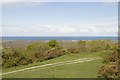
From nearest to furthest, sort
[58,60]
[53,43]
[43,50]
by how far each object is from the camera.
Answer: [58,60], [43,50], [53,43]

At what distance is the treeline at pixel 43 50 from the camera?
1496cm

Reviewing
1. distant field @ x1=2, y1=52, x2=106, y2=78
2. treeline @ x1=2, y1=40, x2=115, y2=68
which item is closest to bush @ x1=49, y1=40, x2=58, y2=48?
treeline @ x1=2, y1=40, x2=115, y2=68

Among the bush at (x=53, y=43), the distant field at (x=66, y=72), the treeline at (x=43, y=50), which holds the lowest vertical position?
the distant field at (x=66, y=72)

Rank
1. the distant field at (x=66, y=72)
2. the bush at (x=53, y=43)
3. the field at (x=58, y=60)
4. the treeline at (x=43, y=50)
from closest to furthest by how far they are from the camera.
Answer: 1. the distant field at (x=66, y=72)
2. the field at (x=58, y=60)
3. the treeline at (x=43, y=50)
4. the bush at (x=53, y=43)

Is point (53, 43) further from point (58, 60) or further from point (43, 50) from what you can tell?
point (58, 60)

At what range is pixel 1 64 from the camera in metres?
14.7

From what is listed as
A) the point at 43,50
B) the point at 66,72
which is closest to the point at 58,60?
the point at 43,50

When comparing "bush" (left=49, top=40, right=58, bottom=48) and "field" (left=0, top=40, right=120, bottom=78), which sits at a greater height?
"bush" (left=49, top=40, right=58, bottom=48)

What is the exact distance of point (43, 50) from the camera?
18.0m

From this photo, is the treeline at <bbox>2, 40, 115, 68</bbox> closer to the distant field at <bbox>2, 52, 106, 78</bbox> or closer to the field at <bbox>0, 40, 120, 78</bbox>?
the field at <bbox>0, 40, 120, 78</bbox>

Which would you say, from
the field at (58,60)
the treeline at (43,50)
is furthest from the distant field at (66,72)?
the treeline at (43,50)

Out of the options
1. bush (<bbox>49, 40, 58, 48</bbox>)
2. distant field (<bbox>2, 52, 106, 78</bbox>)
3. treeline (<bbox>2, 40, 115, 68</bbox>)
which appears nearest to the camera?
distant field (<bbox>2, 52, 106, 78</bbox>)

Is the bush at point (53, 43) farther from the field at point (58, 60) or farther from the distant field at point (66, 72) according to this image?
the distant field at point (66, 72)

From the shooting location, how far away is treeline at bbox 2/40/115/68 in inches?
589
